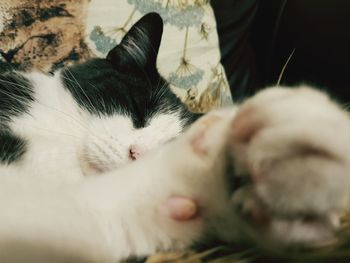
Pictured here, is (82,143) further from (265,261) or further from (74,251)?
(265,261)

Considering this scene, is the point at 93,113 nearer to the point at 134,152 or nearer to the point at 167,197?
the point at 134,152

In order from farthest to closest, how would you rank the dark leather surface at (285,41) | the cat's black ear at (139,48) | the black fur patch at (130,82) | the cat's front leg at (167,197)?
the dark leather surface at (285,41) → the cat's black ear at (139,48) → the black fur patch at (130,82) → the cat's front leg at (167,197)

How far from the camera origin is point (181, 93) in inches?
52.7

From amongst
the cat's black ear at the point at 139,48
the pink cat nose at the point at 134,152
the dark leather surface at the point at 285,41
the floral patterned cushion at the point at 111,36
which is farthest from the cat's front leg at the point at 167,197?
the dark leather surface at the point at 285,41

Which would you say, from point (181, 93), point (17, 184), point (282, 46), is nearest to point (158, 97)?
point (181, 93)

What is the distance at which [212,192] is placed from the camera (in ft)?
1.36

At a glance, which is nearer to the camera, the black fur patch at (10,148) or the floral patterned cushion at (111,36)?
the black fur patch at (10,148)

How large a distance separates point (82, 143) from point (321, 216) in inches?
23.4

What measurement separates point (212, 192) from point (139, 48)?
68 cm

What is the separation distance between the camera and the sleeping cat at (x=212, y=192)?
0.31 m

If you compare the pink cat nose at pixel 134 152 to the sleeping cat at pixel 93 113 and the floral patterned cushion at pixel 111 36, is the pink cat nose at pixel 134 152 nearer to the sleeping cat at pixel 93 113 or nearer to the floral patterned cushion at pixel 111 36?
the sleeping cat at pixel 93 113

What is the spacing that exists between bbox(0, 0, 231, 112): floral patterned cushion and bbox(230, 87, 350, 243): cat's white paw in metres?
0.94

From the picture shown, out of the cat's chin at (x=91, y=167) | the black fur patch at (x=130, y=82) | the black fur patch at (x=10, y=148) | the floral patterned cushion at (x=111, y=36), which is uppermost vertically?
the floral patterned cushion at (x=111, y=36)

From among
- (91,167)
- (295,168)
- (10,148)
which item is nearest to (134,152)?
(91,167)
